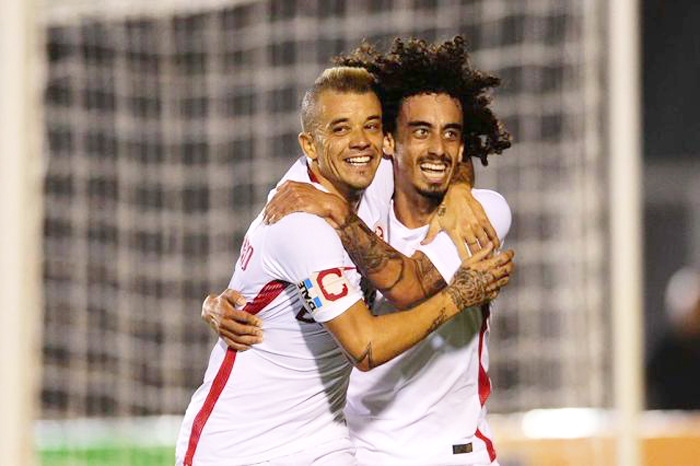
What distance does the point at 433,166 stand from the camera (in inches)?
126

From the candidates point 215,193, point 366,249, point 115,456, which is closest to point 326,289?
point 366,249

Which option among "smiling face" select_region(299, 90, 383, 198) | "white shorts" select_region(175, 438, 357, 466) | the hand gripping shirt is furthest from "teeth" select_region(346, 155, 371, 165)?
"white shorts" select_region(175, 438, 357, 466)

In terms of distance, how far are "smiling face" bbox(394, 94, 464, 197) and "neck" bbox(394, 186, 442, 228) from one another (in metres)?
0.04

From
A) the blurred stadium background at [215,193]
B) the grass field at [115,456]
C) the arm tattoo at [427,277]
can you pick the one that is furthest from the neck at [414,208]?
the grass field at [115,456]

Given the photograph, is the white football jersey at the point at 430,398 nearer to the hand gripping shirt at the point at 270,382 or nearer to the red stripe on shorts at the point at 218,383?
the hand gripping shirt at the point at 270,382

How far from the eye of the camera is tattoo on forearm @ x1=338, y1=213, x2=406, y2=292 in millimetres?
3004

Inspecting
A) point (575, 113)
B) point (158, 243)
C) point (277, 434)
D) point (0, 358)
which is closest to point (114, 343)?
point (158, 243)

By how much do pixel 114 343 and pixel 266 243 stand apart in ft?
9.24

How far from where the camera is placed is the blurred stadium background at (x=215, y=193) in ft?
16.9

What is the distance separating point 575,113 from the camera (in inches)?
215

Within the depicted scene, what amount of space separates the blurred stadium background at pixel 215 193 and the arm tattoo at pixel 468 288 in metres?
1.99

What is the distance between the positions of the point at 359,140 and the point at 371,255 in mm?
247

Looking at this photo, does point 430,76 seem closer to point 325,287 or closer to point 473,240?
point 473,240

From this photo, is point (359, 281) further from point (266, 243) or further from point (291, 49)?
point (291, 49)
